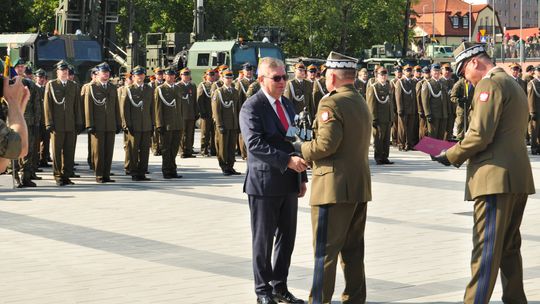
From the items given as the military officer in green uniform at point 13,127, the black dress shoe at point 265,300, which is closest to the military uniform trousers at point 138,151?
the black dress shoe at point 265,300

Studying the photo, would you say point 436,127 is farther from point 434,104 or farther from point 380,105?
point 380,105

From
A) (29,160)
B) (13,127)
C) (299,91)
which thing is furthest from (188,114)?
(13,127)

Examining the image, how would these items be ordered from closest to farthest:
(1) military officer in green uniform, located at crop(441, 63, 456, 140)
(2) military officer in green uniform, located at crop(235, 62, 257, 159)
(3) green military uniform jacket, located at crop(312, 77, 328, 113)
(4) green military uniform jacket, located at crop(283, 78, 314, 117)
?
(2) military officer in green uniform, located at crop(235, 62, 257, 159), (4) green military uniform jacket, located at crop(283, 78, 314, 117), (3) green military uniform jacket, located at crop(312, 77, 328, 113), (1) military officer in green uniform, located at crop(441, 63, 456, 140)

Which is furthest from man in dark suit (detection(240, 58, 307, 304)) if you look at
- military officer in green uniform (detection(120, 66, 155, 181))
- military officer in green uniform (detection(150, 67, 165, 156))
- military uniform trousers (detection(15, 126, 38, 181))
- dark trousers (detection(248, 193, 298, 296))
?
military officer in green uniform (detection(150, 67, 165, 156))

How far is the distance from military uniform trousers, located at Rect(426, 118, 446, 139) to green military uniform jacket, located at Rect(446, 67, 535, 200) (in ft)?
52.4

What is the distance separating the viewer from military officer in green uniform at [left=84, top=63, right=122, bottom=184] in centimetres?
1712

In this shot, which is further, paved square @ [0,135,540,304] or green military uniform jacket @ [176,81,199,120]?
green military uniform jacket @ [176,81,199,120]

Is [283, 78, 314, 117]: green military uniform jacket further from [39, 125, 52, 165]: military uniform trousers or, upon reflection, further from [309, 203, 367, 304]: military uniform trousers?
[309, 203, 367, 304]: military uniform trousers

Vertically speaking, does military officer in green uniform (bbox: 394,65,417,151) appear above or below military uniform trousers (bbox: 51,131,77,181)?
above

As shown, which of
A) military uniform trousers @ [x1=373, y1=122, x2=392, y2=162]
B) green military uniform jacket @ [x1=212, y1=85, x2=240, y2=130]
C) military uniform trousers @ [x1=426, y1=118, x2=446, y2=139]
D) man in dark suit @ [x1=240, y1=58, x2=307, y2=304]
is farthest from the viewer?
military uniform trousers @ [x1=426, y1=118, x2=446, y2=139]

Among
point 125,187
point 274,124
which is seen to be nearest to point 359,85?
point 125,187

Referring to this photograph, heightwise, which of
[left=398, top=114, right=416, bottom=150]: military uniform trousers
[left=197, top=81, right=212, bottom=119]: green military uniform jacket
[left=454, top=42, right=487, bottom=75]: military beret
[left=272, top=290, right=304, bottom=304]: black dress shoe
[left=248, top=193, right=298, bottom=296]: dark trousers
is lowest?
[left=272, top=290, right=304, bottom=304]: black dress shoe

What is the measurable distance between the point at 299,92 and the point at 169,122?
3.52 meters

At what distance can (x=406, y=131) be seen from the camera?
2392cm
